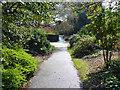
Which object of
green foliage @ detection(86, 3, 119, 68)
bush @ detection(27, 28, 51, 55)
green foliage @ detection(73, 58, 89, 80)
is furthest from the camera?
bush @ detection(27, 28, 51, 55)

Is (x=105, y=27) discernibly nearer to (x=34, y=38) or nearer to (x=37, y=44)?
(x=34, y=38)

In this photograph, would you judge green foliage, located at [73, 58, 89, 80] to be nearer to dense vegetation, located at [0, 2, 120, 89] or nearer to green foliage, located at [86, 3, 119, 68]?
dense vegetation, located at [0, 2, 120, 89]

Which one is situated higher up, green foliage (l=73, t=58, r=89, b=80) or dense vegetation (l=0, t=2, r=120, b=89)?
dense vegetation (l=0, t=2, r=120, b=89)

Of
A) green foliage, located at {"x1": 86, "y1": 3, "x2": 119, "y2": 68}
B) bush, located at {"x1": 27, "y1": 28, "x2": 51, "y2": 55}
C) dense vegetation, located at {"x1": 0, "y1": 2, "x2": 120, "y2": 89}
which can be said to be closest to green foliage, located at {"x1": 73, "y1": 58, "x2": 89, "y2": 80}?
dense vegetation, located at {"x1": 0, "y1": 2, "x2": 120, "y2": 89}

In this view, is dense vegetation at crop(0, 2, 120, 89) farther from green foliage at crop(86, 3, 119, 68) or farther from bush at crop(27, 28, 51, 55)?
bush at crop(27, 28, 51, 55)

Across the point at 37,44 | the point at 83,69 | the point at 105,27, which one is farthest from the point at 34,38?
the point at 37,44

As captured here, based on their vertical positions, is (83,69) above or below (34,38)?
below

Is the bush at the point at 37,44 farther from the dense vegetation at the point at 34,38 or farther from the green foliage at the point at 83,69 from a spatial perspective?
the green foliage at the point at 83,69

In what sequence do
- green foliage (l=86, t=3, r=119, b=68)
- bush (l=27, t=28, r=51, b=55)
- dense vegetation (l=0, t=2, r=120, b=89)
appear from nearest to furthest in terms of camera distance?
dense vegetation (l=0, t=2, r=120, b=89)
green foliage (l=86, t=3, r=119, b=68)
bush (l=27, t=28, r=51, b=55)

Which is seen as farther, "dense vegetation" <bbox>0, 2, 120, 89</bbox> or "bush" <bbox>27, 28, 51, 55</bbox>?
"bush" <bbox>27, 28, 51, 55</bbox>

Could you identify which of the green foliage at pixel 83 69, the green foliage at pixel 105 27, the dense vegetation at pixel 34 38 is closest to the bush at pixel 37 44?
the dense vegetation at pixel 34 38

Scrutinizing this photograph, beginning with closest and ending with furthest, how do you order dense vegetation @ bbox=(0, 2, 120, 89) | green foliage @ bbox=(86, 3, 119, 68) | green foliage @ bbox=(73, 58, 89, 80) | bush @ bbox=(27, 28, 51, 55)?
dense vegetation @ bbox=(0, 2, 120, 89) < green foliage @ bbox=(86, 3, 119, 68) < green foliage @ bbox=(73, 58, 89, 80) < bush @ bbox=(27, 28, 51, 55)

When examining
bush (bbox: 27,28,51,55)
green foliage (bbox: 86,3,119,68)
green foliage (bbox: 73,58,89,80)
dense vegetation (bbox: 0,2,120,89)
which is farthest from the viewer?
bush (bbox: 27,28,51,55)

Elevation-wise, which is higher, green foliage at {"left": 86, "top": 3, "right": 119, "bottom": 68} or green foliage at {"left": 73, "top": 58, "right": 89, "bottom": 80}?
green foliage at {"left": 86, "top": 3, "right": 119, "bottom": 68}
